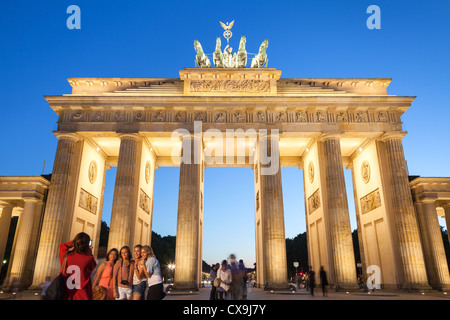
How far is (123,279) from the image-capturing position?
22.4 ft

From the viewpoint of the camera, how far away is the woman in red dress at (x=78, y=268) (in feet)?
18.5

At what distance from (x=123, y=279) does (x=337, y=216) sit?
60.8 feet

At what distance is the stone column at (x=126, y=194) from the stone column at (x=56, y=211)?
3.41 m

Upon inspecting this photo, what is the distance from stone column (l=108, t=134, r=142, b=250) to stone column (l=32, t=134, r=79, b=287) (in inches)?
134

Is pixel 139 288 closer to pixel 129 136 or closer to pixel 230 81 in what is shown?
pixel 129 136

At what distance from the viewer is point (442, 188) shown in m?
24.3

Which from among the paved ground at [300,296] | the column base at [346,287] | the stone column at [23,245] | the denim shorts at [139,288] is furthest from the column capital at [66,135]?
the column base at [346,287]

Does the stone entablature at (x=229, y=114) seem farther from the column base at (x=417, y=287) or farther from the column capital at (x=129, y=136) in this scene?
the column base at (x=417, y=287)

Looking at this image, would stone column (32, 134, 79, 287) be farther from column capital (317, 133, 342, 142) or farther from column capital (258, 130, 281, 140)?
column capital (317, 133, 342, 142)

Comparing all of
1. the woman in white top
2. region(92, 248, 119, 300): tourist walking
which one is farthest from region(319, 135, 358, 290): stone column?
region(92, 248, 119, 300): tourist walking

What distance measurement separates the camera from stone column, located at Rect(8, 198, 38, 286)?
72.4ft
